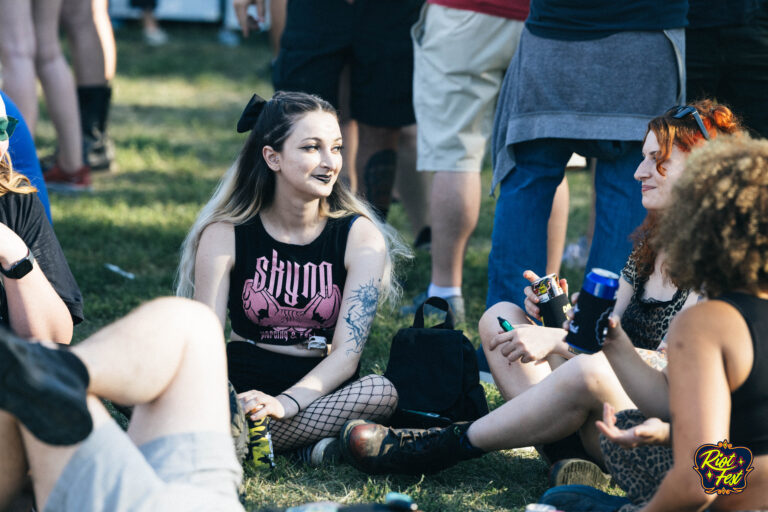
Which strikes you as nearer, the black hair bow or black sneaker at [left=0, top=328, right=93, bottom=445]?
black sneaker at [left=0, top=328, right=93, bottom=445]

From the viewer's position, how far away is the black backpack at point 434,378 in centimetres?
314

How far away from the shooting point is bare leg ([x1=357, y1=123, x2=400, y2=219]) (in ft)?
15.6

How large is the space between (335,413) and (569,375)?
2.61 ft

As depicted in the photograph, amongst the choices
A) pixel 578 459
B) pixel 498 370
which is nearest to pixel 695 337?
→ pixel 578 459

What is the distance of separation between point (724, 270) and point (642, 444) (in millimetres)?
427

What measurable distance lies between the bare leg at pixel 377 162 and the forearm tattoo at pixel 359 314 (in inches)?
62.6

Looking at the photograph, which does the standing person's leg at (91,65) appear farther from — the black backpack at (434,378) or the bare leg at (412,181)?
the black backpack at (434,378)

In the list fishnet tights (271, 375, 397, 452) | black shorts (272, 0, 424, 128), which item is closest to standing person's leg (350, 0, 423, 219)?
black shorts (272, 0, 424, 128)

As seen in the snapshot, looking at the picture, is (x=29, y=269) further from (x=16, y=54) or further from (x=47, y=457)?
(x=16, y=54)

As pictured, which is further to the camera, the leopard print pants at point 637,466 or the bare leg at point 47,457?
the leopard print pants at point 637,466

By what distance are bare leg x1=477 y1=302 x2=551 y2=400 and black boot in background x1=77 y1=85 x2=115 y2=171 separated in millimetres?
3963

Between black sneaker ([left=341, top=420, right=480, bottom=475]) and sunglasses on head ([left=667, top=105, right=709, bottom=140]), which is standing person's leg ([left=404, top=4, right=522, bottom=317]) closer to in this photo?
sunglasses on head ([left=667, top=105, right=709, bottom=140])

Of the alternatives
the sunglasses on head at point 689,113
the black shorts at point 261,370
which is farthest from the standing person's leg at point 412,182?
the sunglasses on head at point 689,113

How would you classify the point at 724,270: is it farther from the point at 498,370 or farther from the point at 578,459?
the point at 498,370
